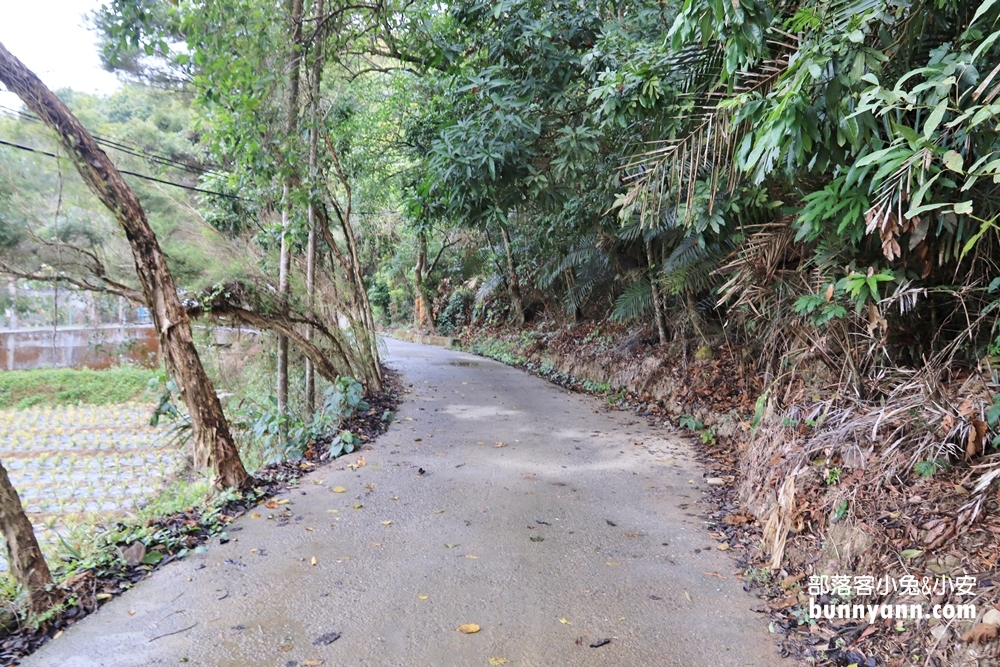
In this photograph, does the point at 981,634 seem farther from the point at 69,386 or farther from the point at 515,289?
the point at 69,386

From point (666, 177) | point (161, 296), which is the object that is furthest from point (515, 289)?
point (161, 296)

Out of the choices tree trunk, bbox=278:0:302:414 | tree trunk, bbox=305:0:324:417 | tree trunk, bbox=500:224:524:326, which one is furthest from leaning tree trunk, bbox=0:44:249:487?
tree trunk, bbox=500:224:524:326

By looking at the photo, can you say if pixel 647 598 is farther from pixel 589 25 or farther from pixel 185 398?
pixel 589 25

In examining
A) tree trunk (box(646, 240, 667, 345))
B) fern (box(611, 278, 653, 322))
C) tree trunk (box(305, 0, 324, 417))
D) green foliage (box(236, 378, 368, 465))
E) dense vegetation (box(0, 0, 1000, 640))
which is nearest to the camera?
dense vegetation (box(0, 0, 1000, 640))

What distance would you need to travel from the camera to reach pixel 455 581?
368cm

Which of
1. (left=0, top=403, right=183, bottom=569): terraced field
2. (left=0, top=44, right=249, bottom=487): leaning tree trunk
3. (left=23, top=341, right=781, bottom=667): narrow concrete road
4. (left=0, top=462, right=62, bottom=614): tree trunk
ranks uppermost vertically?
(left=0, top=44, right=249, bottom=487): leaning tree trunk

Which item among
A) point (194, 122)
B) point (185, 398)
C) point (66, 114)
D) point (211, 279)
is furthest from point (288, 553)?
point (194, 122)

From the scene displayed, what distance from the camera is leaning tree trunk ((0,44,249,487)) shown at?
4.57m

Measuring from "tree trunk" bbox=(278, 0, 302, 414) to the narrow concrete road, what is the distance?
81.0 inches

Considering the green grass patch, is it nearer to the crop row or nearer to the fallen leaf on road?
the crop row

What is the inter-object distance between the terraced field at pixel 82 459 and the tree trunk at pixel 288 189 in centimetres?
151

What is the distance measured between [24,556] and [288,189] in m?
5.35

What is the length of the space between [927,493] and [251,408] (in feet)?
26.3

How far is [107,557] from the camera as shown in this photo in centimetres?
386
